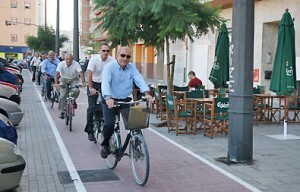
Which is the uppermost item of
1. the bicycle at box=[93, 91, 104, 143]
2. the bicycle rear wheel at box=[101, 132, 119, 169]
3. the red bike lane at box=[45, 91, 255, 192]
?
the bicycle at box=[93, 91, 104, 143]

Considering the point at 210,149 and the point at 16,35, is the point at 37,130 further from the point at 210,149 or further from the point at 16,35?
the point at 16,35

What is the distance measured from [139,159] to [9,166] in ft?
5.51

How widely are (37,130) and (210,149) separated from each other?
4.27 m

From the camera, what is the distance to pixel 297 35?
16438mm

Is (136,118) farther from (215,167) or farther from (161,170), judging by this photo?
(215,167)

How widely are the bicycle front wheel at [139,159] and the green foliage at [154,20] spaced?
4389 millimetres

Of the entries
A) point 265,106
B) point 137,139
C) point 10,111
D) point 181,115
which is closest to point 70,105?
point 10,111

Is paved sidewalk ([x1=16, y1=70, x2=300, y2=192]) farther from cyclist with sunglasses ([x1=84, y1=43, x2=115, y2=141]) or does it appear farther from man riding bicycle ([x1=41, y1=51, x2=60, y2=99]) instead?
man riding bicycle ([x1=41, y1=51, x2=60, y2=99])

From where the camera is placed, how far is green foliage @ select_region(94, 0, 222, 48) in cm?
1023

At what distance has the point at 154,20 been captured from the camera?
11281 mm

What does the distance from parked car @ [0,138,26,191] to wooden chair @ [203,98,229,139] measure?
202 inches

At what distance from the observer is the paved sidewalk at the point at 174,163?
6.20m

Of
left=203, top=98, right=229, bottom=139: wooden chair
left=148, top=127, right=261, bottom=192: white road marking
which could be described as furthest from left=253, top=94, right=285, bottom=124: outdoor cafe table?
left=148, top=127, right=261, bottom=192: white road marking

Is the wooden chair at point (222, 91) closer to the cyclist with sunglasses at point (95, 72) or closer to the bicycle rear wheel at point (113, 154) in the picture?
the cyclist with sunglasses at point (95, 72)
